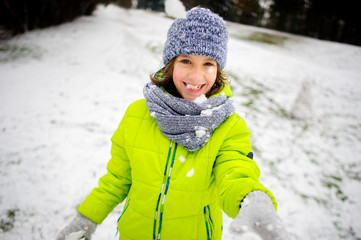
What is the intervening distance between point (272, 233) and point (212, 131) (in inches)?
24.8

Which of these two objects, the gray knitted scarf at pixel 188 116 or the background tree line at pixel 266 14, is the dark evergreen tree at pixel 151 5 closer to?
the background tree line at pixel 266 14

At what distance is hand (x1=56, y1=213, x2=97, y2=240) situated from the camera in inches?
44.9

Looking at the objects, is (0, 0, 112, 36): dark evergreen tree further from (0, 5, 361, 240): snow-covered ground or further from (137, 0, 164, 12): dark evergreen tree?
(137, 0, 164, 12): dark evergreen tree

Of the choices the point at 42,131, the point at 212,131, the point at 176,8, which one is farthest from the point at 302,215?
the point at 42,131

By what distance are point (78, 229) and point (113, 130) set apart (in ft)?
8.50

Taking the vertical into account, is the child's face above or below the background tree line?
below

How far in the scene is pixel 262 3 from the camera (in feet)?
64.2

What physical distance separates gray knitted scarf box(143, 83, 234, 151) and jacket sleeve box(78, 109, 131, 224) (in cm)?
29

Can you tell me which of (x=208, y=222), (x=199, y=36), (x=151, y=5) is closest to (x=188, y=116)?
(x=199, y=36)

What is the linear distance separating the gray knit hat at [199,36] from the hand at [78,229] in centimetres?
130

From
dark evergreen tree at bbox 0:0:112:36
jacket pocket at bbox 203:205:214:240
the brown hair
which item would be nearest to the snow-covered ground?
the brown hair

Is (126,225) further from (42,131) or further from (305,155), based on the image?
(305,155)

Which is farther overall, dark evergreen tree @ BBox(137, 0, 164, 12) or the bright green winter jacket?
dark evergreen tree @ BBox(137, 0, 164, 12)

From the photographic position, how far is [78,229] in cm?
118
